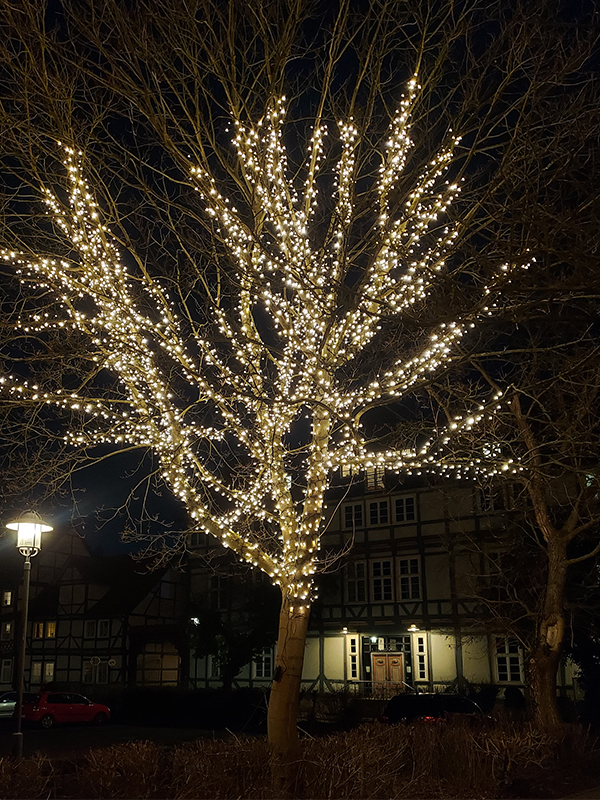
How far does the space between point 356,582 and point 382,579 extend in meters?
1.19

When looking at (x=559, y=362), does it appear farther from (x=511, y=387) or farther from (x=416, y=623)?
(x=416, y=623)

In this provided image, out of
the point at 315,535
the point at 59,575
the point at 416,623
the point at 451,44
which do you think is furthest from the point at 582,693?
the point at 59,575

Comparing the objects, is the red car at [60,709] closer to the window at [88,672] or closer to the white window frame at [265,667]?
the white window frame at [265,667]

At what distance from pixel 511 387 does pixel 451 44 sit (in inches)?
182

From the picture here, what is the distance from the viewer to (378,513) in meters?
30.4

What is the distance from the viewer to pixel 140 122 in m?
9.85

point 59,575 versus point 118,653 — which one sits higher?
point 59,575

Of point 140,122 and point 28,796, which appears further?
point 140,122

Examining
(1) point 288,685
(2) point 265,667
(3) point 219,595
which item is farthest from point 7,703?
(1) point 288,685

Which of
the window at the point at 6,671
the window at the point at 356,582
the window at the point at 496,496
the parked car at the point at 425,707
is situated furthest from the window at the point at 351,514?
the window at the point at 6,671

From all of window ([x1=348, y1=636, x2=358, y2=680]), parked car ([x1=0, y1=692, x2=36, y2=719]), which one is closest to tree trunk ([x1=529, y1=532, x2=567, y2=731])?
window ([x1=348, y1=636, x2=358, y2=680])

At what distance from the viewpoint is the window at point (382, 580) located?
29.4m

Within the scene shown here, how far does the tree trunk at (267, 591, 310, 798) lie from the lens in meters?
8.48

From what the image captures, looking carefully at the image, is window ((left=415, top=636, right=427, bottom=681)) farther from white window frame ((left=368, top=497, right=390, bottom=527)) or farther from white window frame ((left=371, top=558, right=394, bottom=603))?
white window frame ((left=368, top=497, right=390, bottom=527))
